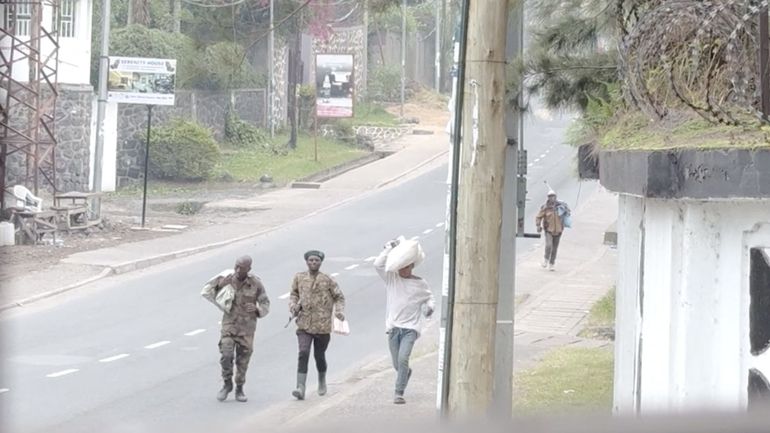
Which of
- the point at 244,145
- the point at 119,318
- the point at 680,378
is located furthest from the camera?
the point at 244,145

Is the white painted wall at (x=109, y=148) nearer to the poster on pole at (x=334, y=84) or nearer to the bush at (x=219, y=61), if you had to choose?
the poster on pole at (x=334, y=84)

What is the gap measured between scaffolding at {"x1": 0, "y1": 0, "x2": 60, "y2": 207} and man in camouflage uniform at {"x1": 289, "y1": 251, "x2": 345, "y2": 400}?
12.8 m

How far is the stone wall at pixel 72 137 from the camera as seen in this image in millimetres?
30219

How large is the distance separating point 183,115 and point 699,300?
1394 inches

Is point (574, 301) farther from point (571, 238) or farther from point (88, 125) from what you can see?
point (88, 125)

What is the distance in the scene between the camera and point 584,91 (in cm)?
904

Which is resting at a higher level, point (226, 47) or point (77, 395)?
point (226, 47)

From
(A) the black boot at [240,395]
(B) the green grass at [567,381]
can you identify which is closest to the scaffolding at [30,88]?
(A) the black boot at [240,395]

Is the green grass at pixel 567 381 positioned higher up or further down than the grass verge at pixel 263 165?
further down

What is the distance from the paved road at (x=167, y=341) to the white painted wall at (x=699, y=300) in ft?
8.51

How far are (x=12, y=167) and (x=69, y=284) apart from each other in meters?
9.35

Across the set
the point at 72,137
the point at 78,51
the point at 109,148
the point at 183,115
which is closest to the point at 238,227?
the point at 72,137

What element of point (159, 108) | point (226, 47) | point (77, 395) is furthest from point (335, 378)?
point (159, 108)

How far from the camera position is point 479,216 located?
6.17 metres
